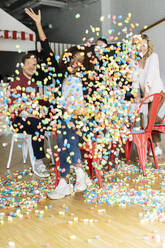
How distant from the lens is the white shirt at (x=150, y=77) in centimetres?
328

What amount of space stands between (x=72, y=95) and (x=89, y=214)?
89 centimetres

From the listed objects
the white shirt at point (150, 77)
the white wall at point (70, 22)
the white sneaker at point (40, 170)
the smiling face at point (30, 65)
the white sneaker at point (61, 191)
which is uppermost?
the white wall at point (70, 22)

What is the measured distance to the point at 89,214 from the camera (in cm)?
201

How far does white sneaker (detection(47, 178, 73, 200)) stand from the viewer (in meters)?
2.36

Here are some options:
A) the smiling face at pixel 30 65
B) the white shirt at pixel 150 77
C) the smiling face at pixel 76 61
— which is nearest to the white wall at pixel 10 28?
the smiling face at pixel 30 65

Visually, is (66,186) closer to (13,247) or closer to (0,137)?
(13,247)

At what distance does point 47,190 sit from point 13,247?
970 millimetres

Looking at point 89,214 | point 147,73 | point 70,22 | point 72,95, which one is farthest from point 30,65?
point 70,22

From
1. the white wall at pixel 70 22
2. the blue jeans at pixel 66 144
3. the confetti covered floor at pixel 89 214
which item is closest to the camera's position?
the confetti covered floor at pixel 89 214

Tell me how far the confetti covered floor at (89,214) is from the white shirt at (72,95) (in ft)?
2.32

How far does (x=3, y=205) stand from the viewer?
7.39 ft

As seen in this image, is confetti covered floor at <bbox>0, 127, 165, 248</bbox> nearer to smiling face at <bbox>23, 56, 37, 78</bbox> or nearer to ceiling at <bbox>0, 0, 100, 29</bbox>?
smiling face at <bbox>23, 56, 37, 78</bbox>

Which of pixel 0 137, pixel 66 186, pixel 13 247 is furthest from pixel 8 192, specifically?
pixel 0 137

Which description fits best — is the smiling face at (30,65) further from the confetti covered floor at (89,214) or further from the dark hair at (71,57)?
the confetti covered floor at (89,214)
